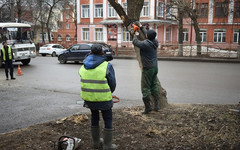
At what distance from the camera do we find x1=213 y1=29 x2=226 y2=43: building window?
1572 inches

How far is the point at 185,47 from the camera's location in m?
25.5

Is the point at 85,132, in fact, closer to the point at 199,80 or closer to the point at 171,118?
the point at 171,118

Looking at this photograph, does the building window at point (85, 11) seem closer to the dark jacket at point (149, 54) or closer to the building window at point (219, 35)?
the building window at point (219, 35)

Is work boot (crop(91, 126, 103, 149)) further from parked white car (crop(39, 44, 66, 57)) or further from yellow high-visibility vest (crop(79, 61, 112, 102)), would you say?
parked white car (crop(39, 44, 66, 57))

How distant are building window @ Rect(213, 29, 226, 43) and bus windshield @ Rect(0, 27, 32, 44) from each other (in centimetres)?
3041

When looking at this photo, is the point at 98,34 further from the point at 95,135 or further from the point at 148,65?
the point at 95,135

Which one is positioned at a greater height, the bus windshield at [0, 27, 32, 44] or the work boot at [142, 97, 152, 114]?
the bus windshield at [0, 27, 32, 44]

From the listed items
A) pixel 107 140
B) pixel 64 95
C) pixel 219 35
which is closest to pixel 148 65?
pixel 107 140

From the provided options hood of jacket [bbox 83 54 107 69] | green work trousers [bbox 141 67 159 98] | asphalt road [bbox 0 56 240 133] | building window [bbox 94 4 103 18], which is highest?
building window [bbox 94 4 103 18]

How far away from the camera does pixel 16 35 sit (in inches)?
743

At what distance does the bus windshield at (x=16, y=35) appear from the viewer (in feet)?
60.5

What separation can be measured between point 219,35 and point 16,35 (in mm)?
31668

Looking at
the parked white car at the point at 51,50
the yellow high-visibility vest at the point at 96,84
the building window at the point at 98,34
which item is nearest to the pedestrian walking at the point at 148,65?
the yellow high-visibility vest at the point at 96,84

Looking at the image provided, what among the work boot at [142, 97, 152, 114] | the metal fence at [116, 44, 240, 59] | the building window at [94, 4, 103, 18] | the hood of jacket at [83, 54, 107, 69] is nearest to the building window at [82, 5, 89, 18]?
the building window at [94, 4, 103, 18]
